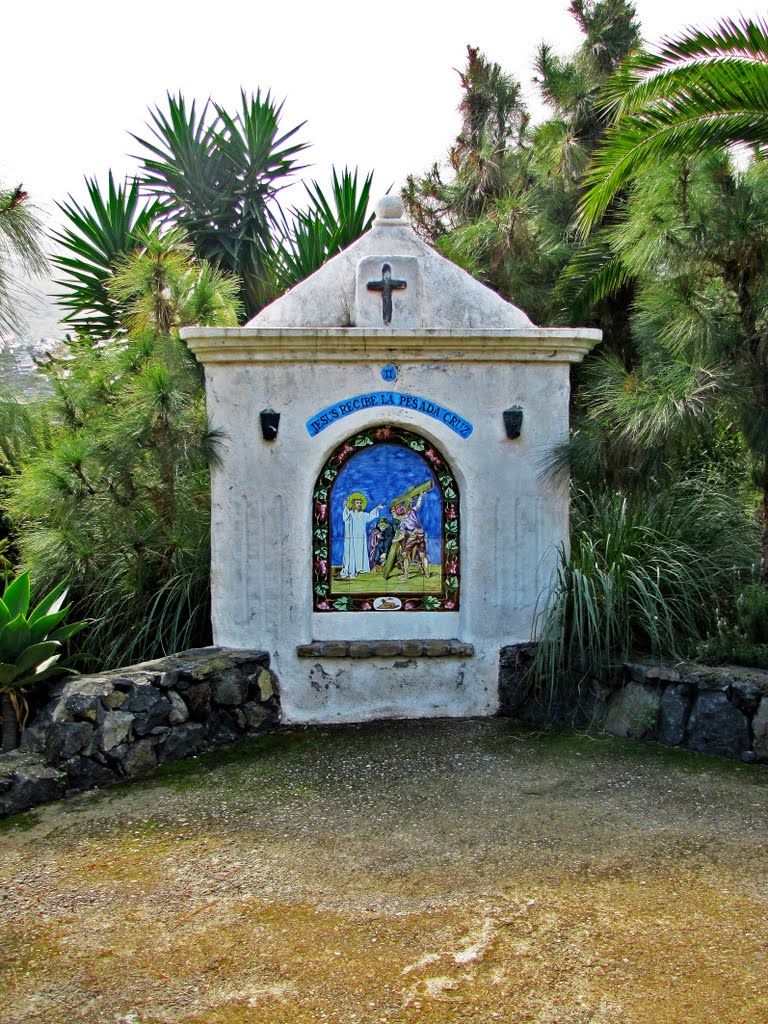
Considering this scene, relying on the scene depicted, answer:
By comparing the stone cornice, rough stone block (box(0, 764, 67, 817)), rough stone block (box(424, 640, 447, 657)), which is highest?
the stone cornice

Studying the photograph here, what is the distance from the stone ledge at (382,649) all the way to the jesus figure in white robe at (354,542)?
0.47 m

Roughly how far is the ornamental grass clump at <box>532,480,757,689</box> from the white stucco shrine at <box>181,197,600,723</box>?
29 cm

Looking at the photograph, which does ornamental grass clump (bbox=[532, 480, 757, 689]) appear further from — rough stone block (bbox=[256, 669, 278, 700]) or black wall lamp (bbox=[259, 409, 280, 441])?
black wall lamp (bbox=[259, 409, 280, 441])

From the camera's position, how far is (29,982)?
145 inches

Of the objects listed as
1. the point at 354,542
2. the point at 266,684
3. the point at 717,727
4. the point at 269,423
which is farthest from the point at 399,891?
the point at 269,423

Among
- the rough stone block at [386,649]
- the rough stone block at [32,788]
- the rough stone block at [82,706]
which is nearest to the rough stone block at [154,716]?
the rough stone block at [82,706]

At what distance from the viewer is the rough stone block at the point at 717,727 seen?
593 cm

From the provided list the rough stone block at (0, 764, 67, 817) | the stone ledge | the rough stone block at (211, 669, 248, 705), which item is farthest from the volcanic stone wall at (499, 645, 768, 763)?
the rough stone block at (0, 764, 67, 817)

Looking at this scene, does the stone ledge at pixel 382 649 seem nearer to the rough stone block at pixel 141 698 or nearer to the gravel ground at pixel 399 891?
the gravel ground at pixel 399 891

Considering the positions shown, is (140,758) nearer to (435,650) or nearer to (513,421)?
(435,650)

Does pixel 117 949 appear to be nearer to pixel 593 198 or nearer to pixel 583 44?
pixel 593 198

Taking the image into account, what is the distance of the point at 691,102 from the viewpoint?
21.7 feet

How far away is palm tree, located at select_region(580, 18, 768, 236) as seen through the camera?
648cm

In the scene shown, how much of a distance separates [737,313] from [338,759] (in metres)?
4.09
